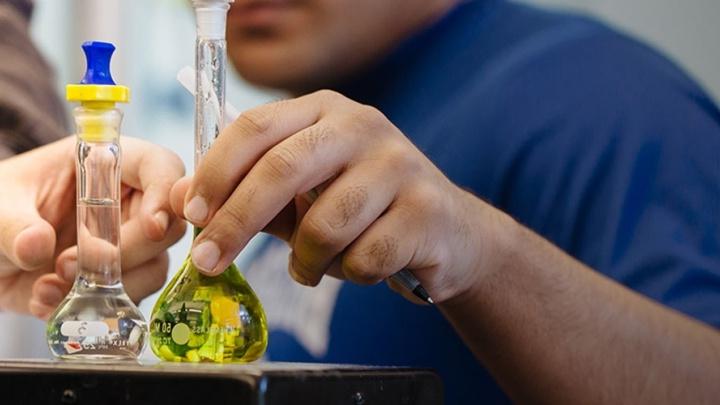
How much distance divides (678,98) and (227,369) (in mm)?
684

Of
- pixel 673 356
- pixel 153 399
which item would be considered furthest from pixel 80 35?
pixel 153 399

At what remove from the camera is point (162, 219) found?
2.29ft

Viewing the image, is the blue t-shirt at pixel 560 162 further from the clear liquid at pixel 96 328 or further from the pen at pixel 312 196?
the clear liquid at pixel 96 328

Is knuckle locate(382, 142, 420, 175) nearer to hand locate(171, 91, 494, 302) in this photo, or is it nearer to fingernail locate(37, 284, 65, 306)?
hand locate(171, 91, 494, 302)

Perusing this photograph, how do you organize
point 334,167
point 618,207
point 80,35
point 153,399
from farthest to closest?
point 80,35, point 618,207, point 334,167, point 153,399

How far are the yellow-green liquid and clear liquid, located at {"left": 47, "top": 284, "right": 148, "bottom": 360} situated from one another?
0.5 inches

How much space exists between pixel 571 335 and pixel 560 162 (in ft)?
0.83

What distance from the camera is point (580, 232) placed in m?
0.98

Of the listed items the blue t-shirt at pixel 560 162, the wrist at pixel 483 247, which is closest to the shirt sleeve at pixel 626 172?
the blue t-shirt at pixel 560 162

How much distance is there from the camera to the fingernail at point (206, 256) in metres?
0.54

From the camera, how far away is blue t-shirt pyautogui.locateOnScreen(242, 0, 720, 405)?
93 cm

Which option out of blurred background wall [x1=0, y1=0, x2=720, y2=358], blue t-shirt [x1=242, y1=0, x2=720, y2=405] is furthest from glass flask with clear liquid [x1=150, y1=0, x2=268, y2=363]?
blurred background wall [x1=0, y1=0, x2=720, y2=358]

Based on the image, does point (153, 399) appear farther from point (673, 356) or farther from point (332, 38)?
point (332, 38)

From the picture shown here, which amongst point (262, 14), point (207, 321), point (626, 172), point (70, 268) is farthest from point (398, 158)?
point (262, 14)
